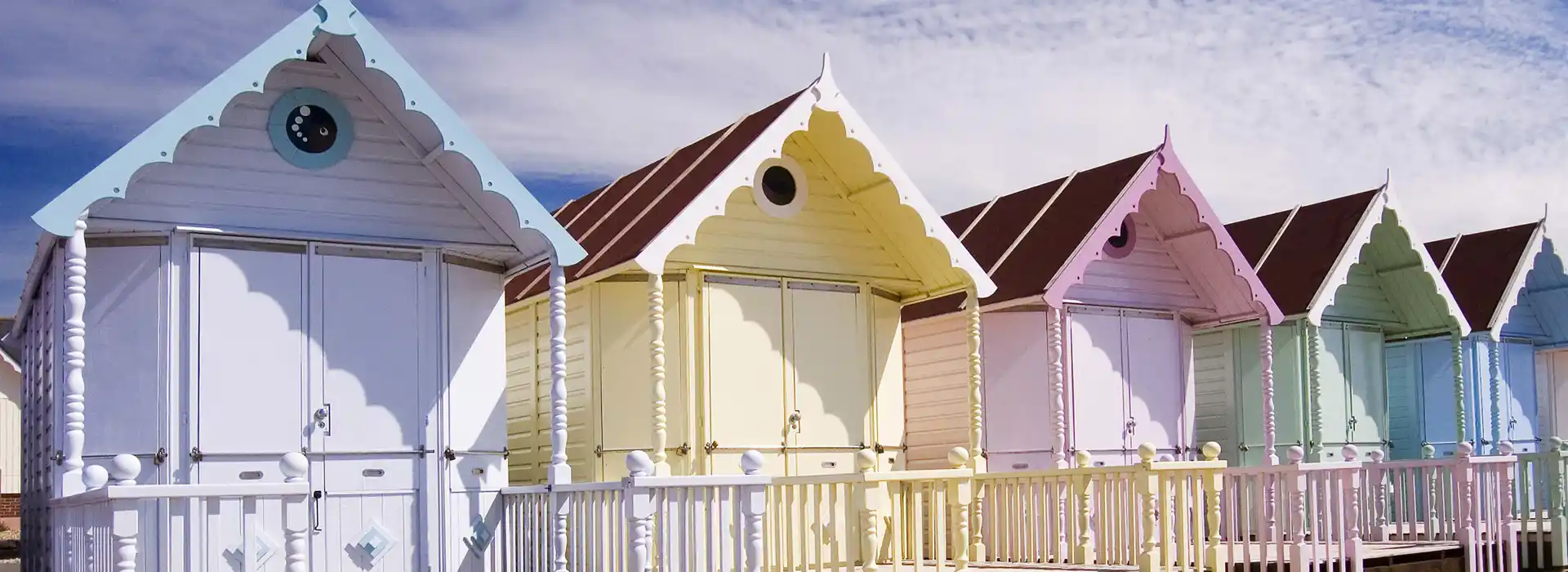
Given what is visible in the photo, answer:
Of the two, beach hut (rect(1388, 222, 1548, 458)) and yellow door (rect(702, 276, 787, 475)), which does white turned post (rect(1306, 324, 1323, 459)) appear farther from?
yellow door (rect(702, 276, 787, 475))

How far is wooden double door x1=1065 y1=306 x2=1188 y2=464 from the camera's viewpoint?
53.2 feet

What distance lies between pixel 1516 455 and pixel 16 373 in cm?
2978

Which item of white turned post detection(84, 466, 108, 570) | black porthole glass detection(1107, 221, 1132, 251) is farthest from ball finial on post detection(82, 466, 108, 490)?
black porthole glass detection(1107, 221, 1132, 251)

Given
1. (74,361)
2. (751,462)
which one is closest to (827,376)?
(751,462)

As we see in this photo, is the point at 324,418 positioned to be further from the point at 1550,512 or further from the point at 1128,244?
the point at 1550,512

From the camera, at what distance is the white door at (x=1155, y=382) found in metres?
16.6

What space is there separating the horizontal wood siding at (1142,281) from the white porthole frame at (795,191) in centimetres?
335

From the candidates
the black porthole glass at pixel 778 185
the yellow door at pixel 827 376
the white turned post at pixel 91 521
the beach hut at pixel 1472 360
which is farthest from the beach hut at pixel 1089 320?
the white turned post at pixel 91 521

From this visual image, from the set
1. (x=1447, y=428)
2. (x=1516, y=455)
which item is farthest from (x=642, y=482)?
(x=1447, y=428)

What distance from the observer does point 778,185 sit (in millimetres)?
14648

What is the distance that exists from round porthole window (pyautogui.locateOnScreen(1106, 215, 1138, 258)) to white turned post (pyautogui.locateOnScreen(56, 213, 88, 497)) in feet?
34.2

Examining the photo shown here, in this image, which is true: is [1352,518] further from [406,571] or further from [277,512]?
[277,512]

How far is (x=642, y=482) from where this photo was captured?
10.1 meters

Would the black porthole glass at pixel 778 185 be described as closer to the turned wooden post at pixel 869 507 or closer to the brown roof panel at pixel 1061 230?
the brown roof panel at pixel 1061 230
